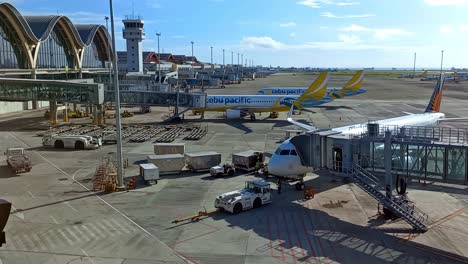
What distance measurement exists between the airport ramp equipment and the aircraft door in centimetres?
5325

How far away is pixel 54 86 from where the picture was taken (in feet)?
259

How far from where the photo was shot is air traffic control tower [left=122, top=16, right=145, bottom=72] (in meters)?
191

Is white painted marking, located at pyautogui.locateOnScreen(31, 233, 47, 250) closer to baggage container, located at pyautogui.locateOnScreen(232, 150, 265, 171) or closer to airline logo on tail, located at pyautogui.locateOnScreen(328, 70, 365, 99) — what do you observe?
baggage container, located at pyautogui.locateOnScreen(232, 150, 265, 171)

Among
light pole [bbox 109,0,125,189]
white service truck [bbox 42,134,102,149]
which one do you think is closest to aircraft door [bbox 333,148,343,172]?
light pole [bbox 109,0,125,189]

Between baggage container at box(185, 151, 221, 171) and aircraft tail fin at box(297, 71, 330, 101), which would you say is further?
aircraft tail fin at box(297, 71, 330, 101)

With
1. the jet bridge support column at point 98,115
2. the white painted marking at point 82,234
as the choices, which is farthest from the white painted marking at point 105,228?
the jet bridge support column at point 98,115

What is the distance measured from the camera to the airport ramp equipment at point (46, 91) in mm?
77125

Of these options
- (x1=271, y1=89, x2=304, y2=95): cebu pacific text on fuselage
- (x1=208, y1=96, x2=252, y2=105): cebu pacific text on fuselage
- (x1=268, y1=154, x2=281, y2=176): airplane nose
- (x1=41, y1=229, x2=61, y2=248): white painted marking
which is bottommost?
(x1=41, y1=229, x2=61, y2=248): white painted marking

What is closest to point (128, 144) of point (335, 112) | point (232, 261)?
point (232, 261)

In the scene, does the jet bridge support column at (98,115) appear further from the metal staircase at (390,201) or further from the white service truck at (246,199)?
the metal staircase at (390,201)

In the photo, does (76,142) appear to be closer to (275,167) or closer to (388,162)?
(275,167)

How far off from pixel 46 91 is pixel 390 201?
221ft

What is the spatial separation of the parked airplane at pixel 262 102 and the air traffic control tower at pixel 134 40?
10813 cm

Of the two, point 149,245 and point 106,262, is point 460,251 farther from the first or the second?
point 106,262
